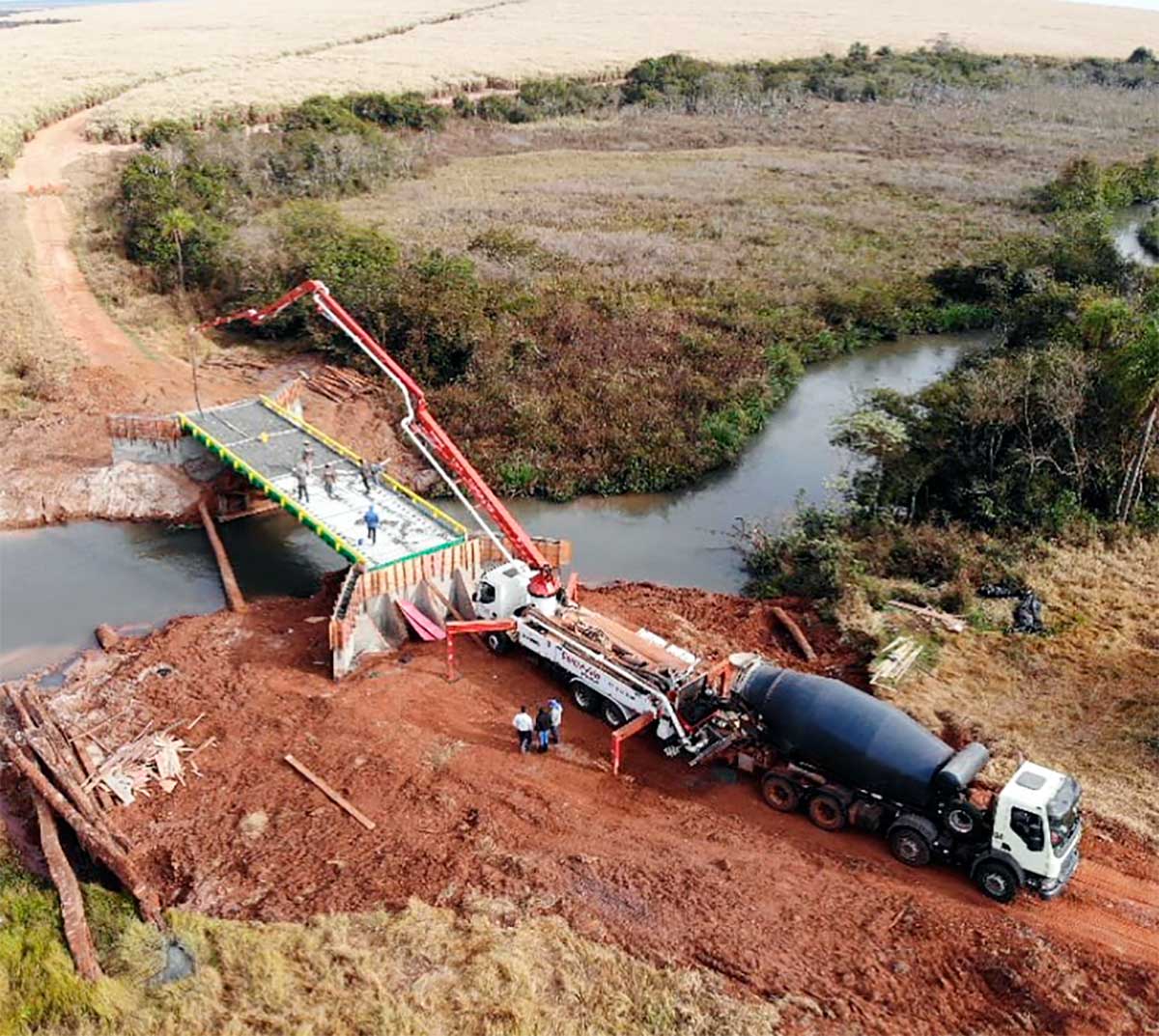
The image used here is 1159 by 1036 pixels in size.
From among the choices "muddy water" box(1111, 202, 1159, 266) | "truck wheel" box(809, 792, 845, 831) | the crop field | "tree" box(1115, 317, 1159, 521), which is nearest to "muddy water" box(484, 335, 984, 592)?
"tree" box(1115, 317, 1159, 521)

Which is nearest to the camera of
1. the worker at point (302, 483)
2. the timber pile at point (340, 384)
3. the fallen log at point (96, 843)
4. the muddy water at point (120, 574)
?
the fallen log at point (96, 843)

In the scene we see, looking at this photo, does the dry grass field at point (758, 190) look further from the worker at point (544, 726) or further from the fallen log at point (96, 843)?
the fallen log at point (96, 843)

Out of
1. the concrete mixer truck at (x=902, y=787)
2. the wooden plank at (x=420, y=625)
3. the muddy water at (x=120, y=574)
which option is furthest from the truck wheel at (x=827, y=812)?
the muddy water at (x=120, y=574)

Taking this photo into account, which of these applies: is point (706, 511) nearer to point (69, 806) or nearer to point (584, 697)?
point (584, 697)

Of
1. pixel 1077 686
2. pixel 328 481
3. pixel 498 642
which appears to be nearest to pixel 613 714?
pixel 498 642

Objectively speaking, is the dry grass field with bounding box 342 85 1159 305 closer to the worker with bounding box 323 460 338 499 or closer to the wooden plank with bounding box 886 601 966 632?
the worker with bounding box 323 460 338 499

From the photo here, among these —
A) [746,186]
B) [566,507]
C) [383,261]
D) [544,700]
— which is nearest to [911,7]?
[746,186]
